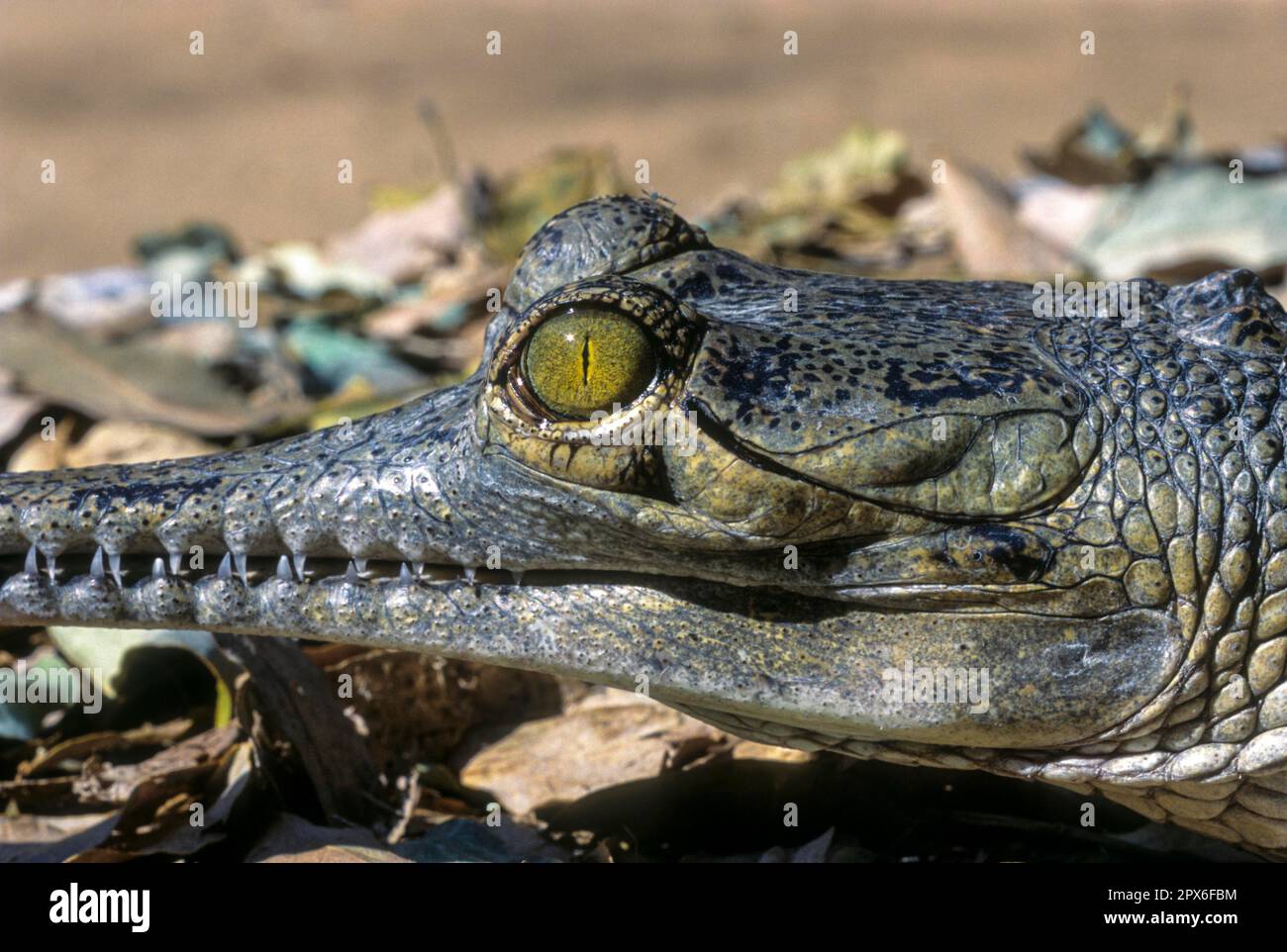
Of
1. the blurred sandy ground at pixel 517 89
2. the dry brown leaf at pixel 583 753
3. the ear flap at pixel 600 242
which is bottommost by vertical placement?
the dry brown leaf at pixel 583 753

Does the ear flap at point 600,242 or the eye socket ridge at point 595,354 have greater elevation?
the ear flap at point 600,242

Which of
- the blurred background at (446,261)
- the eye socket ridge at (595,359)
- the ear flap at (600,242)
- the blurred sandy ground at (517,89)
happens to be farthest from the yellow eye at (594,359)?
the blurred sandy ground at (517,89)

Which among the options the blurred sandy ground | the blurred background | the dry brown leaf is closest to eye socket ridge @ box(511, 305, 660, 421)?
the blurred background

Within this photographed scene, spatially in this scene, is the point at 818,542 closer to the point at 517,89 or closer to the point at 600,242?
the point at 600,242

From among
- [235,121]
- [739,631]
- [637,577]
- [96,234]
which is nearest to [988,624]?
[739,631]

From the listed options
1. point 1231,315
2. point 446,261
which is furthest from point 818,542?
point 446,261

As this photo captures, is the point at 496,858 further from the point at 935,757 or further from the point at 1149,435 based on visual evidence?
the point at 1149,435

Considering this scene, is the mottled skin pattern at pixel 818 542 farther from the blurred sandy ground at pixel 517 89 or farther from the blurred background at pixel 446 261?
the blurred sandy ground at pixel 517 89
